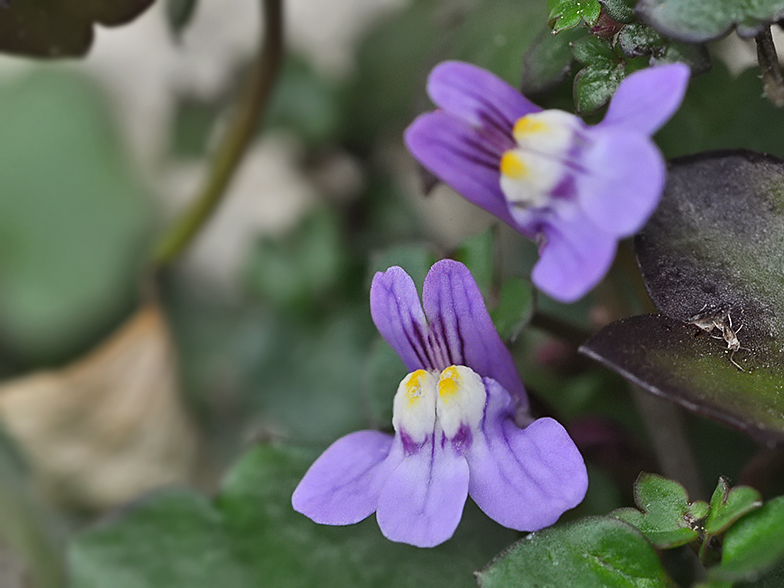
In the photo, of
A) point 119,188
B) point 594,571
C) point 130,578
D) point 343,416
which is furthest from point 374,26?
point 594,571

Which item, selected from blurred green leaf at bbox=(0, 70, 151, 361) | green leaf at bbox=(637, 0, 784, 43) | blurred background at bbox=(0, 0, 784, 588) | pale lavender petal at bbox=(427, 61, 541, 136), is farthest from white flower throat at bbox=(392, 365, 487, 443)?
blurred green leaf at bbox=(0, 70, 151, 361)

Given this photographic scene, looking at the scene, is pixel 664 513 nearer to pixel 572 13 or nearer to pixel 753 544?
pixel 753 544

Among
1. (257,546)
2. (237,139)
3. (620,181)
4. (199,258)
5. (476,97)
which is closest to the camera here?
(620,181)

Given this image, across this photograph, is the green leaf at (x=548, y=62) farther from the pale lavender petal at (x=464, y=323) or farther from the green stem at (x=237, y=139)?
the green stem at (x=237, y=139)

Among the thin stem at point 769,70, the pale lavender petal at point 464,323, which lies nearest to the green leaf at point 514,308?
the pale lavender petal at point 464,323

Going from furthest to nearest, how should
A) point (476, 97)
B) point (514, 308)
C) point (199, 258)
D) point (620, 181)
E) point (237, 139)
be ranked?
point (199, 258) → point (237, 139) → point (514, 308) → point (476, 97) → point (620, 181)

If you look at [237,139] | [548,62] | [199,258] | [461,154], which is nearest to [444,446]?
[461,154]

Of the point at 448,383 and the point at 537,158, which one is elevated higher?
the point at 537,158

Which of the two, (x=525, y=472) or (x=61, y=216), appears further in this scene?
(x=61, y=216)
